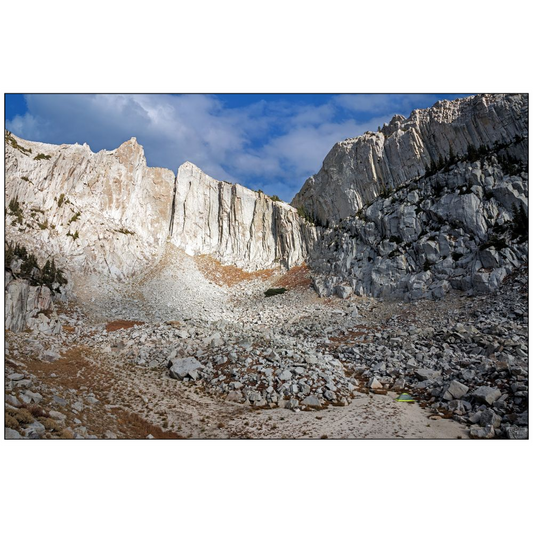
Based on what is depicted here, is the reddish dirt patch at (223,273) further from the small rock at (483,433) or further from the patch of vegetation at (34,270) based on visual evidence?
the small rock at (483,433)

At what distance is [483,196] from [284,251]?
2066cm

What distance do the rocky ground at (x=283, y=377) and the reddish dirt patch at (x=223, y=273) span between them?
1347 centimetres

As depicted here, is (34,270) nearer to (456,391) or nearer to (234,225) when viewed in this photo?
(456,391)

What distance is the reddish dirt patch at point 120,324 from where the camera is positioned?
16159 millimetres

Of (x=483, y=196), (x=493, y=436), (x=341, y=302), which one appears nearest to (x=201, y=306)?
(x=341, y=302)

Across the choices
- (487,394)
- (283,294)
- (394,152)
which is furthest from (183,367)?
(394,152)

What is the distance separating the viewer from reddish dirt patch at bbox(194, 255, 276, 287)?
105ft

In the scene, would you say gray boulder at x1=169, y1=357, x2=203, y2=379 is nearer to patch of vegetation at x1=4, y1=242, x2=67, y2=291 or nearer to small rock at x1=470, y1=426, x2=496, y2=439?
patch of vegetation at x1=4, y1=242, x2=67, y2=291

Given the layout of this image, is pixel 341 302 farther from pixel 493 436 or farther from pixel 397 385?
pixel 493 436

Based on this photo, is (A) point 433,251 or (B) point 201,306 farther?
(B) point 201,306

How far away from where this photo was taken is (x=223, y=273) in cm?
3325

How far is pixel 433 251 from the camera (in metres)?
21.3

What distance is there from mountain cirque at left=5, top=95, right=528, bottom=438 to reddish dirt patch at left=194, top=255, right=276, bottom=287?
24 cm

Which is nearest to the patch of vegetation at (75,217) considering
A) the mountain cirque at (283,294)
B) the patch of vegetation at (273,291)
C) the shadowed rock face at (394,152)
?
the mountain cirque at (283,294)
